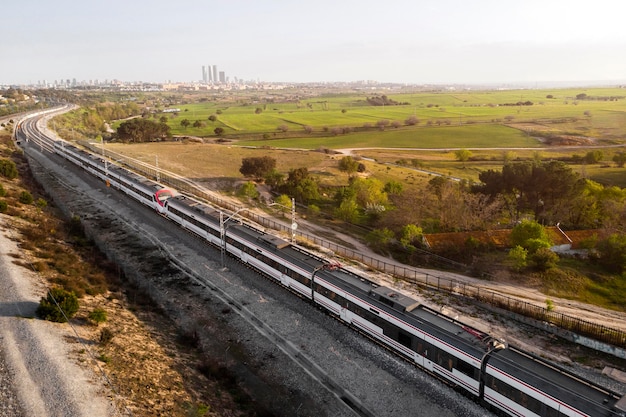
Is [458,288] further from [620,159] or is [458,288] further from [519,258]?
[620,159]

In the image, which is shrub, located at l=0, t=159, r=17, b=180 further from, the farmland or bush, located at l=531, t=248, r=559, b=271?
bush, located at l=531, t=248, r=559, b=271

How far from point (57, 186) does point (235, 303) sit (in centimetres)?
4979

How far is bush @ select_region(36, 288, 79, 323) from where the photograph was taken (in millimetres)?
24188

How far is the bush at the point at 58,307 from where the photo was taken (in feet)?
79.4

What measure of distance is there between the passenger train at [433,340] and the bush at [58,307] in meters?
14.2

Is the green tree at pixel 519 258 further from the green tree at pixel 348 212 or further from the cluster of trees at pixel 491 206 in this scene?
the green tree at pixel 348 212

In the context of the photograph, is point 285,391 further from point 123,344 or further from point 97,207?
point 97,207

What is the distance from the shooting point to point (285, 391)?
22594 millimetres

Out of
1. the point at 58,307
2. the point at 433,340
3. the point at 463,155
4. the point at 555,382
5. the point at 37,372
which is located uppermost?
the point at 463,155

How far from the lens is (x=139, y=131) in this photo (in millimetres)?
126375

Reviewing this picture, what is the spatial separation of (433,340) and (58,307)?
22.1 m

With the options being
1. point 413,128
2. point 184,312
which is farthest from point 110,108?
point 184,312

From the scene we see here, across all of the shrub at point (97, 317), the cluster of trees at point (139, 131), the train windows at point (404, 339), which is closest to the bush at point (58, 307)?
the shrub at point (97, 317)

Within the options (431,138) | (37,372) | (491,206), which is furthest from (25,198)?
(431,138)
